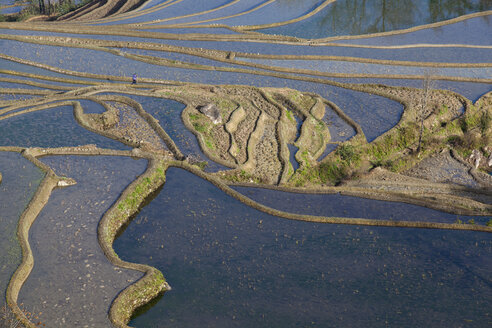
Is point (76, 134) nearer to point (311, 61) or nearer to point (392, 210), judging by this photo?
point (392, 210)

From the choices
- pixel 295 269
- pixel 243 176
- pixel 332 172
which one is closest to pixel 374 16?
pixel 332 172

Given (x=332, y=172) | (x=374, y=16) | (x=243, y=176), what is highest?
(x=374, y=16)

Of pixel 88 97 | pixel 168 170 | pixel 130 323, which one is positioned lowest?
pixel 130 323

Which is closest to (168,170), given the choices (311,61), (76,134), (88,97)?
(76,134)

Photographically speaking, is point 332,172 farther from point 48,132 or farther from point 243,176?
point 48,132

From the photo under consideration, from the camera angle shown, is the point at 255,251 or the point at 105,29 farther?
the point at 105,29

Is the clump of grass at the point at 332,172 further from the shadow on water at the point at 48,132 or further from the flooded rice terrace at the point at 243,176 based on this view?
the shadow on water at the point at 48,132
